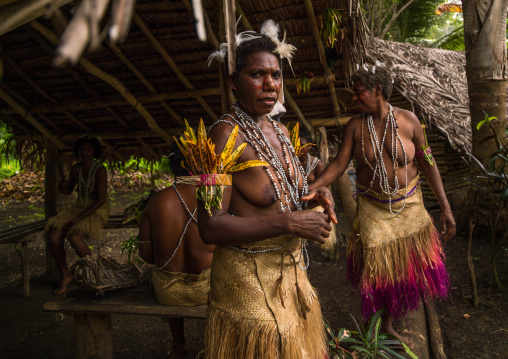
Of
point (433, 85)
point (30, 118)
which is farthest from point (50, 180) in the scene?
point (433, 85)

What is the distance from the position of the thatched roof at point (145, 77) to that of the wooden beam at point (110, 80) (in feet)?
0.04

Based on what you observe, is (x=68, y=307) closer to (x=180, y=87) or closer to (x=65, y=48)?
(x=65, y=48)

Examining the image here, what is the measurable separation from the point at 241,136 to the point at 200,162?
0.88 feet

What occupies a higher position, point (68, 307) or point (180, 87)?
point (180, 87)

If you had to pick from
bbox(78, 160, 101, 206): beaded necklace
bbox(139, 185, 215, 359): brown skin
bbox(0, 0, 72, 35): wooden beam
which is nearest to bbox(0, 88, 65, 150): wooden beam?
bbox(78, 160, 101, 206): beaded necklace

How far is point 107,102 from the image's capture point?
5.15 m

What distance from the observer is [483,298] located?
13.3 feet

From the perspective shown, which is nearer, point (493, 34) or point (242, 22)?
point (242, 22)

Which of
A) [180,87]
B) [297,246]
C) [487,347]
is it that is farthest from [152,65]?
[487,347]

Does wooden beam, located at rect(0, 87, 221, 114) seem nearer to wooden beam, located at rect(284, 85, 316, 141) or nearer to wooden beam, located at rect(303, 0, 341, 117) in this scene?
wooden beam, located at rect(284, 85, 316, 141)

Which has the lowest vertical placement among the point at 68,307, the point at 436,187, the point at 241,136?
the point at 68,307

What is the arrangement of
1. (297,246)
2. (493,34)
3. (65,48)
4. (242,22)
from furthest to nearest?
(493,34) → (242,22) → (297,246) → (65,48)

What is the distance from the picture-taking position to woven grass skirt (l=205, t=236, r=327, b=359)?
5.42 ft

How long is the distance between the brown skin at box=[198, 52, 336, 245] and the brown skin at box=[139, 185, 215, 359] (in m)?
1.01
